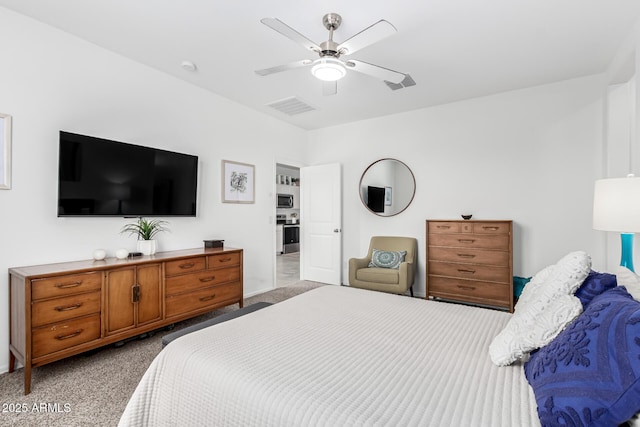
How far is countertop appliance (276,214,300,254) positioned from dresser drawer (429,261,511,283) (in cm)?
532

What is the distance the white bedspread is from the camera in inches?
38.0

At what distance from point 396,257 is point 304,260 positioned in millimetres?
1854

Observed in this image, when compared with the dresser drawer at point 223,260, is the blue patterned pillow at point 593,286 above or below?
above

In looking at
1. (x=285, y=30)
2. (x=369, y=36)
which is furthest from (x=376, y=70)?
(x=285, y=30)

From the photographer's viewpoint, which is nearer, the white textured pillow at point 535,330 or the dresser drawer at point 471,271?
the white textured pillow at point 535,330

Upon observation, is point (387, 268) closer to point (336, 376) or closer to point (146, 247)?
point (146, 247)

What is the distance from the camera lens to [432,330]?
5.38 feet

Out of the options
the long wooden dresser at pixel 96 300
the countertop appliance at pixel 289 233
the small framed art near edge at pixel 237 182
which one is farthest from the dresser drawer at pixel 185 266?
the countertop appliance at pixel 289 233

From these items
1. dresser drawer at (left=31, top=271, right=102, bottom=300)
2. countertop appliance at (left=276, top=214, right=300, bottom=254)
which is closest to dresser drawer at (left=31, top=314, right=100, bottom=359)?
dresser drawer at (left=31, top=271, right=102, bottom=300)

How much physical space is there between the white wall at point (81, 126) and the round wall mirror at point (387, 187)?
6.73ft

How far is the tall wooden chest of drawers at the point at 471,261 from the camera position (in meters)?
3.56

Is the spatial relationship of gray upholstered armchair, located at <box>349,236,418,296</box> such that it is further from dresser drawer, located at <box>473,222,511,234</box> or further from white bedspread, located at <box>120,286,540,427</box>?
white bedspread, located at <box>120,286,540,427</box>

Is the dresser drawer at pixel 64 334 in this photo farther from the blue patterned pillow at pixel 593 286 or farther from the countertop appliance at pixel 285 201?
the countertop appliance at pixel 285 201

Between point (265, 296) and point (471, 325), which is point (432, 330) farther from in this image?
point (265, 296)
